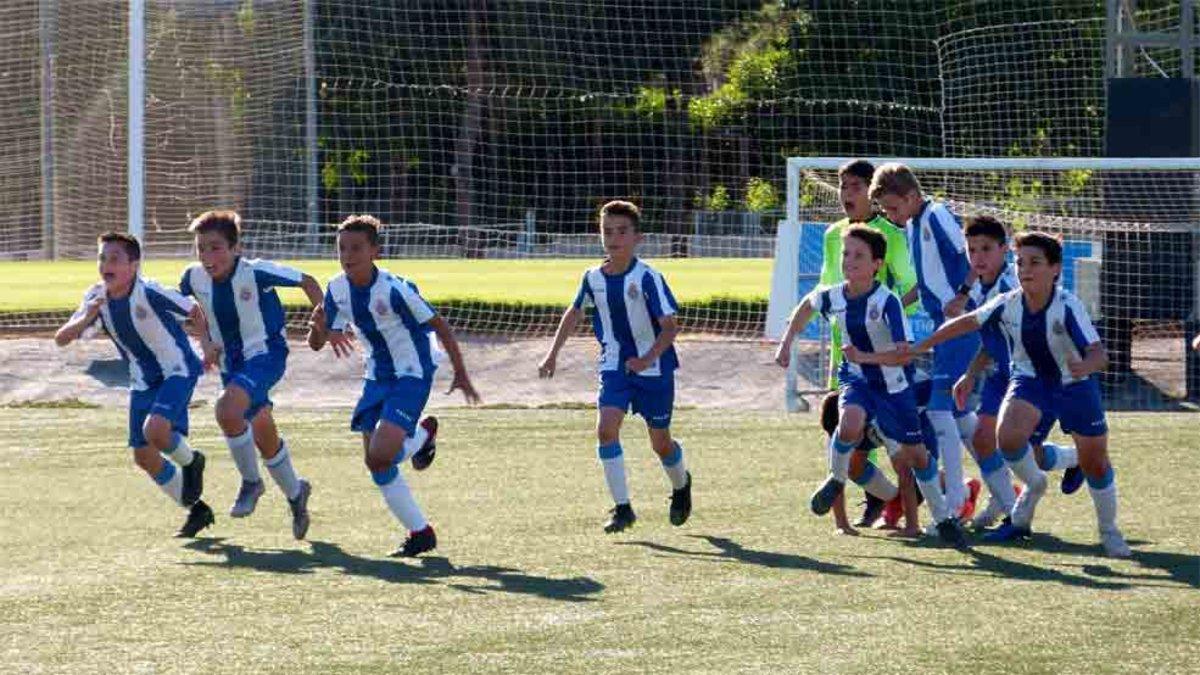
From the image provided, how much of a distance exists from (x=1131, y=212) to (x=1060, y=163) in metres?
3.38

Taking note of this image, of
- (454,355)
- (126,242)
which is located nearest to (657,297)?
(454,355)

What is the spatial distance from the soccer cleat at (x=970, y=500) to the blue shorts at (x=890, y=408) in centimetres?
76

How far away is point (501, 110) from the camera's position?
25.7 m

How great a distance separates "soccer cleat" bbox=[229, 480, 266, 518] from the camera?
30.9 ft

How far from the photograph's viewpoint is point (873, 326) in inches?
344

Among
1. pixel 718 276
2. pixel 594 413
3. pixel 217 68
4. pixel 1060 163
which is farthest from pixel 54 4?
pixel 718 276

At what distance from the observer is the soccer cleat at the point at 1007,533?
8.78 meters

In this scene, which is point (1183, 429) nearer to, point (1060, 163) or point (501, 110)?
point (1060, 163)

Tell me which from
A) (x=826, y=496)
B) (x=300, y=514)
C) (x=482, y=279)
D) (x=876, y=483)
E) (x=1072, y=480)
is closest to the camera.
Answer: (x=826, y=496)

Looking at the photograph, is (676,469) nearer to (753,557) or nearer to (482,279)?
(753,557)

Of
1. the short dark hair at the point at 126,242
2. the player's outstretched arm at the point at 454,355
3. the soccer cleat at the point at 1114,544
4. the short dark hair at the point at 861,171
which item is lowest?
the soccer cleat at the point at 1114,544

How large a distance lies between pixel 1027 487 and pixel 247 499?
11.7ft

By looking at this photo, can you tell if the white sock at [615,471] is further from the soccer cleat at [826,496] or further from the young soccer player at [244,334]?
the young soccer player at [244,334]

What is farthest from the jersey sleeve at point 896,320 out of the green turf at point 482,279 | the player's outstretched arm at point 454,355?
the green turf at point 482,279
